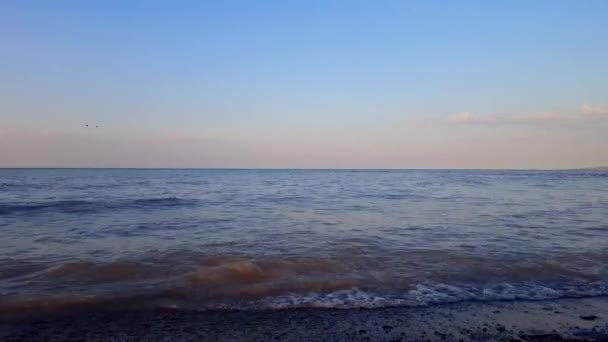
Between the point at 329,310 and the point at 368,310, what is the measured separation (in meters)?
0.60

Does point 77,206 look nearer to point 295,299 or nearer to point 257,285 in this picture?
point 257,285

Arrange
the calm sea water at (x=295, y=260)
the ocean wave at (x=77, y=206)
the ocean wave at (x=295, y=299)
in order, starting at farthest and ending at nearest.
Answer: the ocean wave at (x=77, y=206)
the calm sea water at (x=295, y=260)
the ocean wave at (x=295, y=299)

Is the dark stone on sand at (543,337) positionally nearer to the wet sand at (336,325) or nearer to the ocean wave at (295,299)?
the wet sand at (336,325)

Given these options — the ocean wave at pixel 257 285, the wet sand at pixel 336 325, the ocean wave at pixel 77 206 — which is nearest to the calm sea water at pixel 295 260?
the ocean wave at pixel 257 285

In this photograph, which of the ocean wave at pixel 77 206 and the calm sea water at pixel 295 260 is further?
the ocean wave at pixel 77 206

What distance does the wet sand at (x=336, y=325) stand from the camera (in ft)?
16.8

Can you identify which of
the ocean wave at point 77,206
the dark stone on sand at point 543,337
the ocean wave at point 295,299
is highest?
the dark stone on sand at point 543,337

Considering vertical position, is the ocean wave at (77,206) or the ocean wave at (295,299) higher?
the ocean wave at (295,299)

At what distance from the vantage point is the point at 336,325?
18.0 feet

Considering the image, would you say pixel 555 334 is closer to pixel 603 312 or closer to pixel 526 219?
pixel 603 312

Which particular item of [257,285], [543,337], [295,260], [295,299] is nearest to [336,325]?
[295,299]

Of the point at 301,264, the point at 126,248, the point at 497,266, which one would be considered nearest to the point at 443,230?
the point at 497,266

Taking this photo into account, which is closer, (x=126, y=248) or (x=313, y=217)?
(x=126, y=248)

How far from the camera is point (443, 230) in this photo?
13445 millimetres
